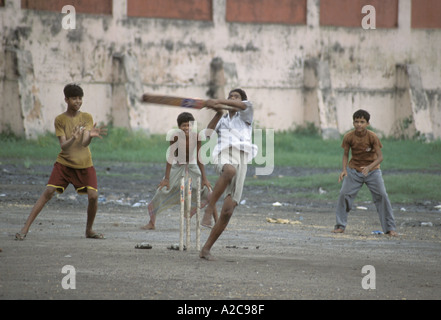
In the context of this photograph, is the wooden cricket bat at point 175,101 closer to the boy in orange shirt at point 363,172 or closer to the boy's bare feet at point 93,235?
the boy's bare feet at point 93,235

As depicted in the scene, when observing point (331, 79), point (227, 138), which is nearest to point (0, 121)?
point (331, 79)

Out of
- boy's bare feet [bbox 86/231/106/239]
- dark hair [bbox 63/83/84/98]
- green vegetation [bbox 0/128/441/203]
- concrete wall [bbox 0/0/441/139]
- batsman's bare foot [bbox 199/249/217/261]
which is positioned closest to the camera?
batsman's bare foot [bbox 199/249/217/261]

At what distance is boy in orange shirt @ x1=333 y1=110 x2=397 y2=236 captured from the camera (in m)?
10.4

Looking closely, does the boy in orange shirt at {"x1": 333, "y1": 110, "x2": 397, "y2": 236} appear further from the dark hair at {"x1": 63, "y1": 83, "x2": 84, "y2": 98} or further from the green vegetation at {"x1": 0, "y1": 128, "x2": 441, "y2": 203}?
the green vegetation at {"x1": 0, "y1": 128, "x2": 441, "y2": 203}

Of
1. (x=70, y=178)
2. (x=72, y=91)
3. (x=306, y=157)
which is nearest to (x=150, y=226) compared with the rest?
(x=70, y=178)

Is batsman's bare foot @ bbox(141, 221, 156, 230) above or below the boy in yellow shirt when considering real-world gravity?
below

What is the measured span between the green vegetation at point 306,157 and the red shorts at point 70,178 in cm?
694

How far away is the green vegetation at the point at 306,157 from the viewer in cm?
1570

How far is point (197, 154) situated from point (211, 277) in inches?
148

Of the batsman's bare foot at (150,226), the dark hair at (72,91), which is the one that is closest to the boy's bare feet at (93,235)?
the batsman's bare foot at (150,226)

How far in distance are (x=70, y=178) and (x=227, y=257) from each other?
196 centimetres

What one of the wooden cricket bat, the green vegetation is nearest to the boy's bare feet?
the wooden cricket bat

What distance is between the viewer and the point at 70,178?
8.73 m
